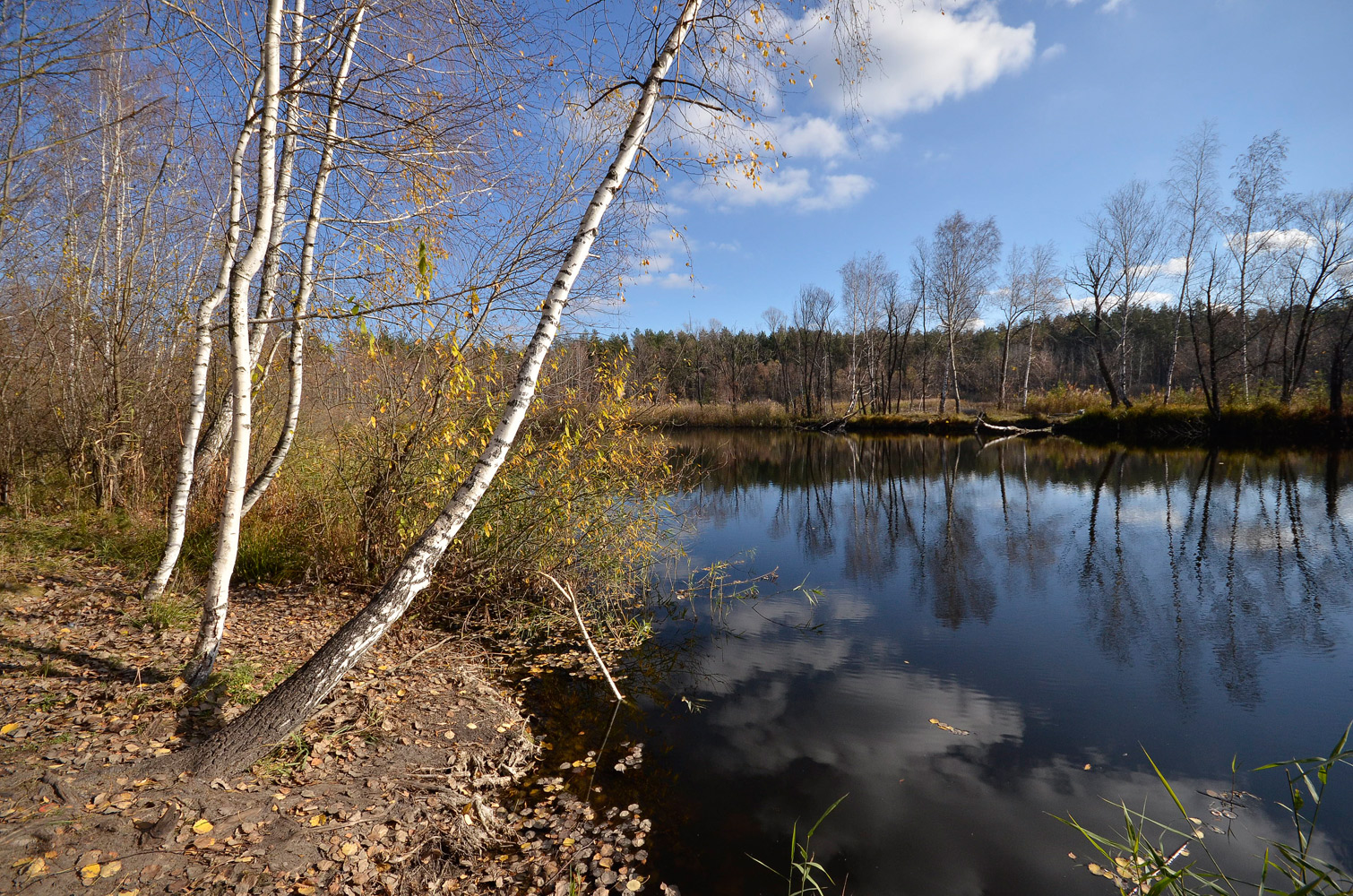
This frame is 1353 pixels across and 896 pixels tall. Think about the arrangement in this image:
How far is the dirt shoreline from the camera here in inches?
107

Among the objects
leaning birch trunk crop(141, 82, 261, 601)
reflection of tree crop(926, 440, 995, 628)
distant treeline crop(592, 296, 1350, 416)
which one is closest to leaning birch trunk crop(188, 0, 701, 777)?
leaning birch trunk crop(141, 82, 261, 601)

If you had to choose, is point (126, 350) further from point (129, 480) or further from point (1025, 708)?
point (1025, 708)

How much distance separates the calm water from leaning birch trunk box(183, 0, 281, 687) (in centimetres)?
271

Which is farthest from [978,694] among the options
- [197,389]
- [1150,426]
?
[1150,426]

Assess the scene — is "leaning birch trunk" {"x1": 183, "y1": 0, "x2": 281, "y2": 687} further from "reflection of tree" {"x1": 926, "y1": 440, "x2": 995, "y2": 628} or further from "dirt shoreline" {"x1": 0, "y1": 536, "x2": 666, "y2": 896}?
"reflection of tree" {"x1": 926, "y1": 440, "x2": 995, "y2": 628}

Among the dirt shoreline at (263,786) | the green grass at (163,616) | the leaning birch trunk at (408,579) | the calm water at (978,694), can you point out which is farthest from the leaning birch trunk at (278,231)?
the calm water at (978,694)

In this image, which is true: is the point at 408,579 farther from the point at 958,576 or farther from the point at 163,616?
the point at 958,576

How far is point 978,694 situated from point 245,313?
21.8 feet

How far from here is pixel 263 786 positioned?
3303 mm

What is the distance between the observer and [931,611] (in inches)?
314

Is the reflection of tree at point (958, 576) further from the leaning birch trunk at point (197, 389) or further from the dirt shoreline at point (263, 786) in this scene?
the leaning birch trunk at point (197, 389)

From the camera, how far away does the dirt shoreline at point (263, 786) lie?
8.92 ft

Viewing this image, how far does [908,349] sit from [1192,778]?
6029 cm

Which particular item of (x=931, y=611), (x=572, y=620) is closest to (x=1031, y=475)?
(x=931, y=611)
